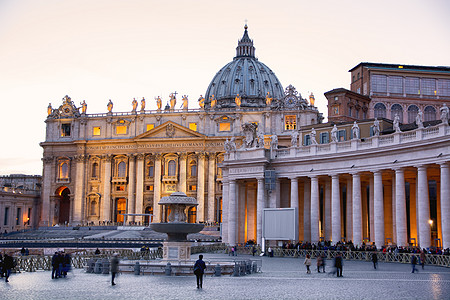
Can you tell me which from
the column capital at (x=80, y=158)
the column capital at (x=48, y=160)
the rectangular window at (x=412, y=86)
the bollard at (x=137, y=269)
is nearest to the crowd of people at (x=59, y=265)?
the bollard at (x=137, y=269)

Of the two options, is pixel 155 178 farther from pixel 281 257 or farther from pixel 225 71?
pixel 281 257

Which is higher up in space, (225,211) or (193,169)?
(193,169)

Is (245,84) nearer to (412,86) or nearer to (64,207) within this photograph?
(64,207)

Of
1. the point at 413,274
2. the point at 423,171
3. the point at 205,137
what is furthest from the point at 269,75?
the point at 413,274

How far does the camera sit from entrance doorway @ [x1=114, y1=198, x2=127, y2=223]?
12475 cm

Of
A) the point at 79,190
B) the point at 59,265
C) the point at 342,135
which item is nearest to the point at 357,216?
the point at 342,135

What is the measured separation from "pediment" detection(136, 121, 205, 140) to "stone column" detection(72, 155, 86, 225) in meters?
13.3

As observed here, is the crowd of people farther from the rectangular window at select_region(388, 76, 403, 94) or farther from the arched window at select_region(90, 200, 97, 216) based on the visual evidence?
the arched window at select_region(90, 200, 97, 216)

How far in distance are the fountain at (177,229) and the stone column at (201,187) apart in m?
80.2

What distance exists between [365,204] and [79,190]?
265 ft

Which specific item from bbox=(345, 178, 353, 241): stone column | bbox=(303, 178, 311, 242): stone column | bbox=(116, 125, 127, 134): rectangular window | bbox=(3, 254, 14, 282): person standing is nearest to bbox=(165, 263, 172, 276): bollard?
bbox=(3, 254, 14, 282): person standing

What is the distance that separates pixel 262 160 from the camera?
2108 inches

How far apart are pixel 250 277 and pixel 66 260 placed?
31.0 ft

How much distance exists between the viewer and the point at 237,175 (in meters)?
55.3
